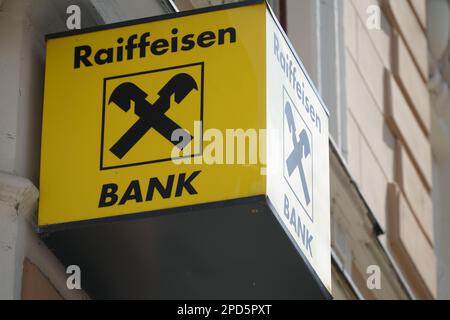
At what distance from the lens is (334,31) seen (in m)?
11.1

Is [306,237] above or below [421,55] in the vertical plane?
below

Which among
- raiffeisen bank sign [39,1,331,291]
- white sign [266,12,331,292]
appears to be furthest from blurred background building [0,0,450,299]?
white sign [266,12,331,292]

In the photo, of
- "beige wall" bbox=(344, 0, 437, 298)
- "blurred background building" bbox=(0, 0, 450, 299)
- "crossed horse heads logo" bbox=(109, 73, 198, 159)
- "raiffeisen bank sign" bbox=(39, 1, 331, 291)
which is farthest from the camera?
"beige wall" bbox=(344, 0, 437, 298)

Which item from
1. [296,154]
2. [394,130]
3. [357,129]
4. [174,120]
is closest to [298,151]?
[296,154]

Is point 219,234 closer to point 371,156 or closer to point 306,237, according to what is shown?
point 306,237

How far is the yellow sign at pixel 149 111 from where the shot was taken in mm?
6508

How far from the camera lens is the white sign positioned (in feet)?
21.6

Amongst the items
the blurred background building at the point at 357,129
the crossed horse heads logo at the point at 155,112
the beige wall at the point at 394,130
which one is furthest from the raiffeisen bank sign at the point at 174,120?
the beige wall at the point at 394,130

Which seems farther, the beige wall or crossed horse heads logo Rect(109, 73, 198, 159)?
the beige wall

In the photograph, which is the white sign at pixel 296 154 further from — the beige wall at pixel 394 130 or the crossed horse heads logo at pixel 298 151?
the beige wall at pixel 394 130

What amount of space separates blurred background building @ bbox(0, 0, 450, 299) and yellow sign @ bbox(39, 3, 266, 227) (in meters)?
0.12

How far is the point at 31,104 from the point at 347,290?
383 centimetres

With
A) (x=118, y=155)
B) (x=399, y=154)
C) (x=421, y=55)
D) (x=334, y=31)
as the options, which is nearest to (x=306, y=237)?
(x=118, y=155)

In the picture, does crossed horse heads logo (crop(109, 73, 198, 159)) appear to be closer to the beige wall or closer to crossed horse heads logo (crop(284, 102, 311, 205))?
crossed horse heads logo (crop(284, 102, 311, 205))
